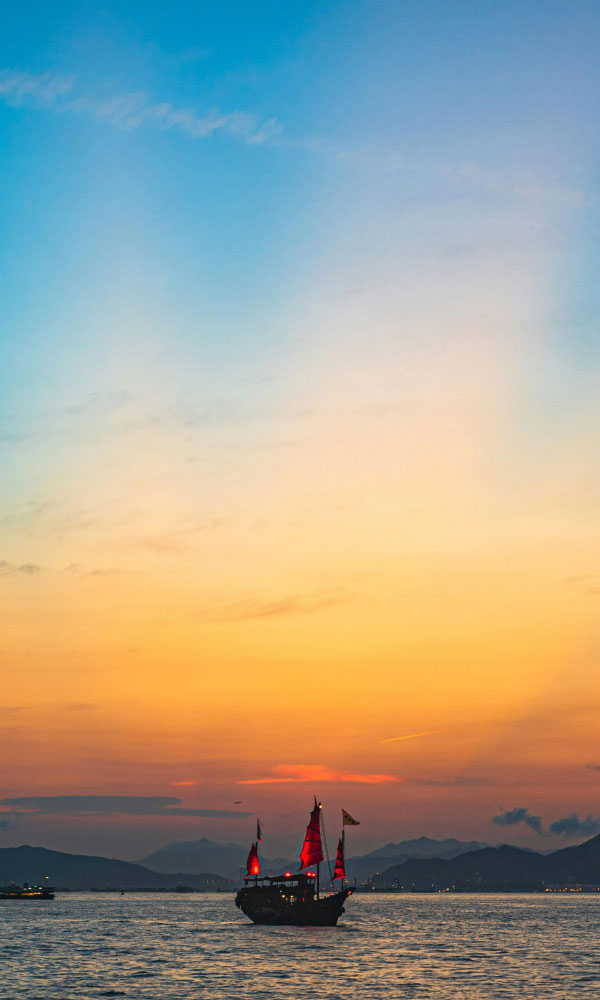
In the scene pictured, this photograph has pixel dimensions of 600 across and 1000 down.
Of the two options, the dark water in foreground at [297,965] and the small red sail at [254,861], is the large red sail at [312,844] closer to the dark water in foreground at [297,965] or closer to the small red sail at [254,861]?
the dark water in foreground at [297,965]

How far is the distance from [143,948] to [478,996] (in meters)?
71.6

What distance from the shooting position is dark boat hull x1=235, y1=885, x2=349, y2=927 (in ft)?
525

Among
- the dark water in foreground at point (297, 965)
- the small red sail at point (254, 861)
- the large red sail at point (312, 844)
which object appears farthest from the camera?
the small red sail at point (254, 861)

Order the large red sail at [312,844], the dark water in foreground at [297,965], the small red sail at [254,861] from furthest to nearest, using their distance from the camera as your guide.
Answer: the small red sail at [254,861], the large red sail at [312,844], the dark water in foreground at [297,965]

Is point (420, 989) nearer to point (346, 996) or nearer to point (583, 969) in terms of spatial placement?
point (346, 996)

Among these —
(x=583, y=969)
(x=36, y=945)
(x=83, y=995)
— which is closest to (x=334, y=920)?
(x=36, y=945)

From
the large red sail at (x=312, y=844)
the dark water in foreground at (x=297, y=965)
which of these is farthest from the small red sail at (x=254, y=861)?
the large red sail at (x=312, y=844)

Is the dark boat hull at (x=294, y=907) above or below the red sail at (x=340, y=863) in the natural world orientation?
below

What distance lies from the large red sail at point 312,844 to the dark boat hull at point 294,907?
612cm

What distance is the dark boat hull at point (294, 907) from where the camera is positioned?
160 metres

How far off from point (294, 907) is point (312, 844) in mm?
11522

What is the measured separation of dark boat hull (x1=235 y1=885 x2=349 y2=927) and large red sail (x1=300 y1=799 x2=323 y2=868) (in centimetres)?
612

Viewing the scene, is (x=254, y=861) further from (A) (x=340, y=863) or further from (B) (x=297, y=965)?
(B) (x=297, y=965)

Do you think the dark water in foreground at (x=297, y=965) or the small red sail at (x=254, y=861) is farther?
the small red sail at (x=254, y=861)
